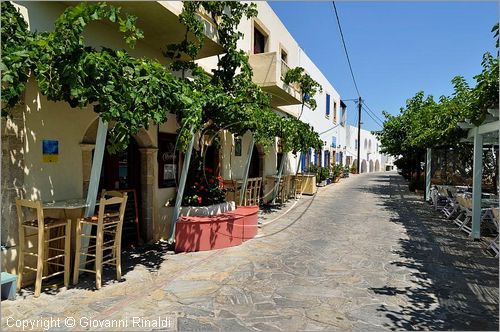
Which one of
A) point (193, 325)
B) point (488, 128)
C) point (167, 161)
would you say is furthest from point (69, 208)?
point (488, 128)

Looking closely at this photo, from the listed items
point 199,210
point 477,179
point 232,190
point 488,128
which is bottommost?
point 199,210

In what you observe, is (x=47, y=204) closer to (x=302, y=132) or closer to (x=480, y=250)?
(x=480, y=250)

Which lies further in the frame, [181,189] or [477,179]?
[477,179]

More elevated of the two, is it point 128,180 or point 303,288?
point 128,180

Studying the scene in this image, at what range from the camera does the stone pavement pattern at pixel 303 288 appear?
3.49 metres

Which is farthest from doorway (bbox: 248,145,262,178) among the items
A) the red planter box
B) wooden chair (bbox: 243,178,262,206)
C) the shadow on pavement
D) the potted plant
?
the shadow on pavement

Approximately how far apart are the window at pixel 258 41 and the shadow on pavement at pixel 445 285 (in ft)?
26.0

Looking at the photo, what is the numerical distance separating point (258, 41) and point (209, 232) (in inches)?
330

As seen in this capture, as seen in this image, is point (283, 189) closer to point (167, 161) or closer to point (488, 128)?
point (167, 161)

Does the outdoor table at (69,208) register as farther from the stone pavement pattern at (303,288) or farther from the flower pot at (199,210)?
the flower pot at (199,210)

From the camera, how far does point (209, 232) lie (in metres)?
6.10

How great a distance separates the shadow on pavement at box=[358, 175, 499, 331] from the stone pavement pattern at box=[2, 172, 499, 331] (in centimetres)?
1

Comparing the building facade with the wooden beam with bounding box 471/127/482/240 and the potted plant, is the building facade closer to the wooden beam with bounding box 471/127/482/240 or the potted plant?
the potted plant

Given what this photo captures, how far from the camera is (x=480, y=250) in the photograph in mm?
6215
